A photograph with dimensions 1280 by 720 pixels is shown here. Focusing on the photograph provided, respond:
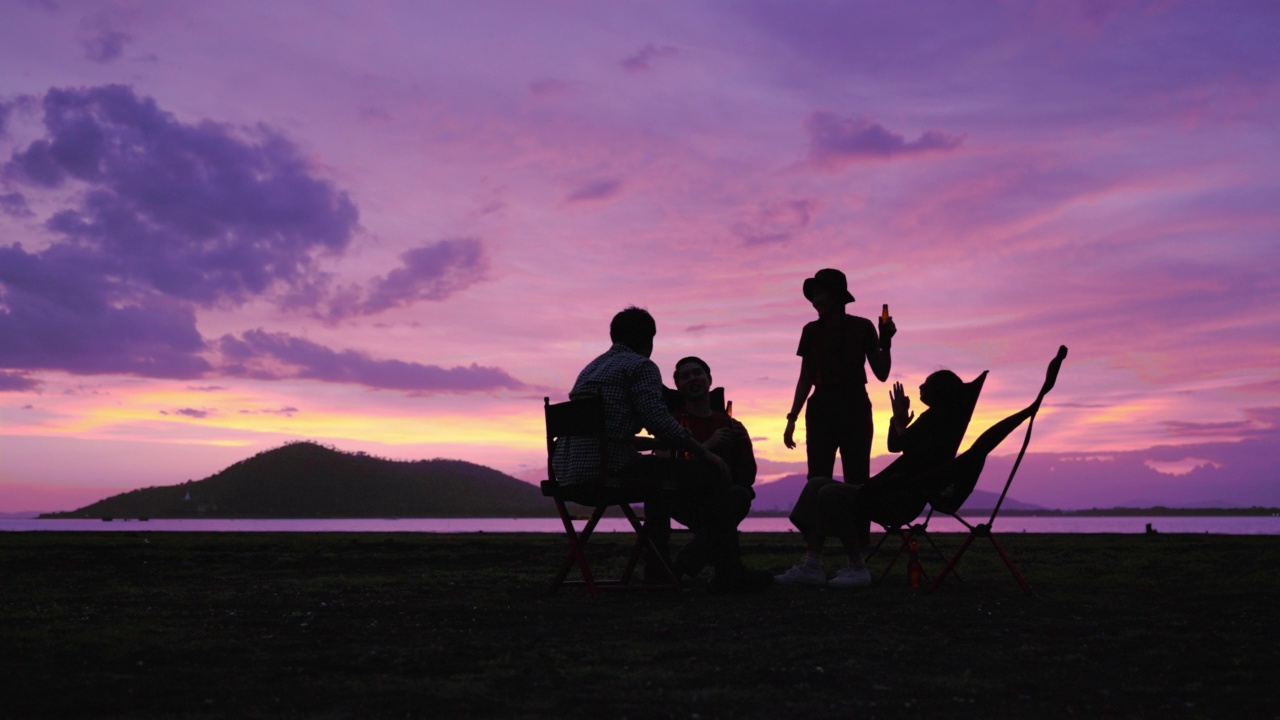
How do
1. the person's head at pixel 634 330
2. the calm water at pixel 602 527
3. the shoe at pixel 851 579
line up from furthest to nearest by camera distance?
1. the calm water at pixel 602 527
2. the shoe at pixel 851 579
3. the person's head at pixel 634 330

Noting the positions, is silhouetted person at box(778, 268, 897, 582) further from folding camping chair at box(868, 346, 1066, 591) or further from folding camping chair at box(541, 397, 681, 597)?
folding camping chair at box(541, 397, 681, 597)

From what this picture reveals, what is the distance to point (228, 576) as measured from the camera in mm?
9867

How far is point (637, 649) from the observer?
4930 millimetres

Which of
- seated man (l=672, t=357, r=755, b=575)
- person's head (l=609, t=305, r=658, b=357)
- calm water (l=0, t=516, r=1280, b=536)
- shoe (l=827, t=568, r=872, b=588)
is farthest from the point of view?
calm water (l=0, t=516, r=1280, b=536)

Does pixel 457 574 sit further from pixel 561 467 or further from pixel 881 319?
pixel 881 319

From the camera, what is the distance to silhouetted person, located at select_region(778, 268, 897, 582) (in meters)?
7.98

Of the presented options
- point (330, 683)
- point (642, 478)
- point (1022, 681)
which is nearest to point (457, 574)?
point (642, 478)

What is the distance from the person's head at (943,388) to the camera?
7688 mm

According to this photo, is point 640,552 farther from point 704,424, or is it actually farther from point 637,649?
point 637,649

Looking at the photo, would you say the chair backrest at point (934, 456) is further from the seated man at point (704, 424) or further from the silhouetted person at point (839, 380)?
the seated man at point (704, 424)

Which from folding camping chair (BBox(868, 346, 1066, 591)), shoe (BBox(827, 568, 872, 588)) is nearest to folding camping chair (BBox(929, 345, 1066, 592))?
folding camping chair (BBox(868, 346, 1066, 591))

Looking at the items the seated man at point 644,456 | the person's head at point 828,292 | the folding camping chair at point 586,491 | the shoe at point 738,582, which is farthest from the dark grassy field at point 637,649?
the person's head at point 828,292

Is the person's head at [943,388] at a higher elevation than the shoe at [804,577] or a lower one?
higher

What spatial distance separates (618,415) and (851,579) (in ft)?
7.84
